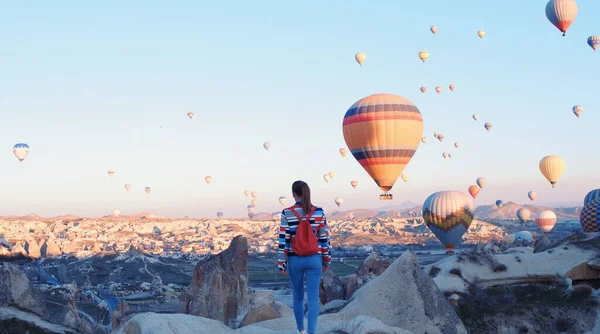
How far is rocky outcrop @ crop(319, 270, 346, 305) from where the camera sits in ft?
94.3

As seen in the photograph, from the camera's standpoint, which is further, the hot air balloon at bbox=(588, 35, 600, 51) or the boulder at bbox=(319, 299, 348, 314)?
the hot air balloon at bbox=(588, 35, 600, 51)

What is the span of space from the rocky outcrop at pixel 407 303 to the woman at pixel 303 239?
578 cm

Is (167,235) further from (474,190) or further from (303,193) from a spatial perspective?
(303,193)

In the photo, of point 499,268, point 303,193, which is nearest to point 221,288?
point 499,268

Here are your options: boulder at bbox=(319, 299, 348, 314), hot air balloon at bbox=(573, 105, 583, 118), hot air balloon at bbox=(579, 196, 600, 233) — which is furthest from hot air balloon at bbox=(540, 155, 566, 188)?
boulder at bbox=(319, 299, 348, 314)

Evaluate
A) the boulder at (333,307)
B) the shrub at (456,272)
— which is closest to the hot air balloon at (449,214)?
the shrub at (456,272)

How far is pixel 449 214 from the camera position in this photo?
4950 centimetres

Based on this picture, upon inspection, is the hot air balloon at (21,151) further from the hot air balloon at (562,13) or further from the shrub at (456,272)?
the shrub at (456,272)

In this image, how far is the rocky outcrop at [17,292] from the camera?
787 inches

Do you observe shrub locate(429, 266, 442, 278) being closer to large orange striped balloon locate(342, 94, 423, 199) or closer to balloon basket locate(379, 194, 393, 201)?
large orange striped balloon locate(342, 94, 423, 199)

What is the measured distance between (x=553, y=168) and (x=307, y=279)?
63.9m

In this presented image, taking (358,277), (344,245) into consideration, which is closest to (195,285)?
(358,277)

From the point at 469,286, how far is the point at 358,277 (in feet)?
19.9

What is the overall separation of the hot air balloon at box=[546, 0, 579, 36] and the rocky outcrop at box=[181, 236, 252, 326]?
3780 centimetres
